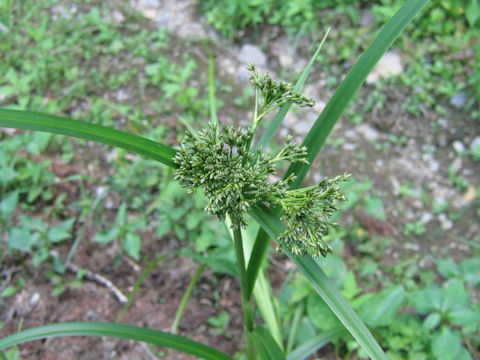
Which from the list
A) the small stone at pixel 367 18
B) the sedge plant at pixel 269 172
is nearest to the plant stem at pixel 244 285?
the sedge plant at pixel 269 172

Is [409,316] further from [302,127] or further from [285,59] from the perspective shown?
[285,59]

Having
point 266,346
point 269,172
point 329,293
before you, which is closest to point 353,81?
point 269,172

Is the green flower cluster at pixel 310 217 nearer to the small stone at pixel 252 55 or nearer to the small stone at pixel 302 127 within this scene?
the small stone at pixel 302 127

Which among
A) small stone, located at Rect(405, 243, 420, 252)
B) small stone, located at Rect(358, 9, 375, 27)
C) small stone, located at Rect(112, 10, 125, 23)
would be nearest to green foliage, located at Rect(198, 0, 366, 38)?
small stone, located at Rect(358, 9, 375, 27)

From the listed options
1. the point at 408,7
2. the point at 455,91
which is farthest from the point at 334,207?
the point at 455,91

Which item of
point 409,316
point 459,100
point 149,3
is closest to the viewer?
point 409,316
